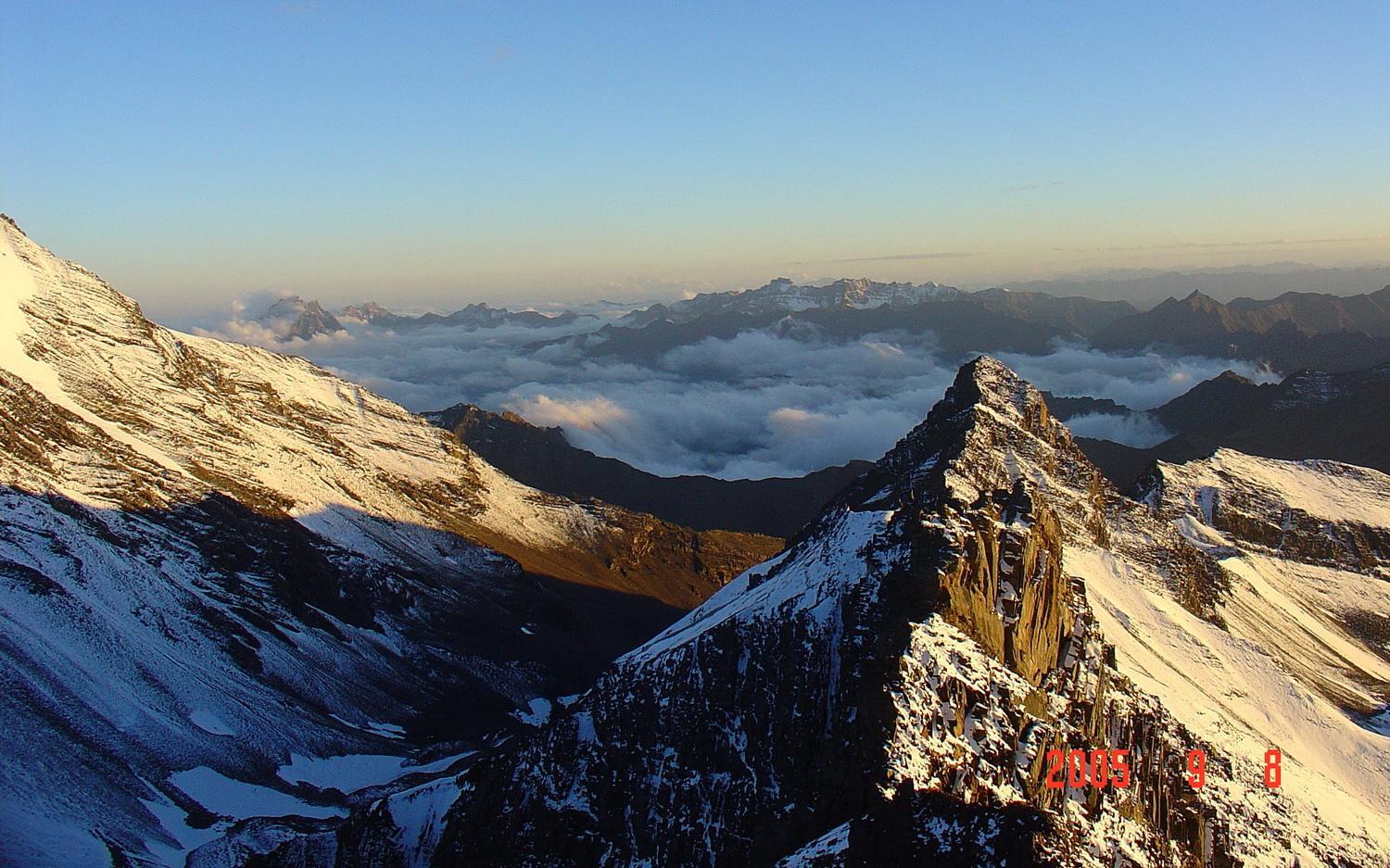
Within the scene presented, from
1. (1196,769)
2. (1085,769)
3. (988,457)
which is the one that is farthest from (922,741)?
(988,457)

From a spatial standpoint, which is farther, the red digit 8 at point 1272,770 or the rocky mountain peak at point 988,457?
the rocky mountain peak at point 988,457

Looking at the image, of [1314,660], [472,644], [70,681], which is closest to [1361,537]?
[1314,660]

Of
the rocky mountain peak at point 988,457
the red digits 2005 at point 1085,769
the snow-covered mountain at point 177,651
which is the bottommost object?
the snow-covered mountain at point 177,651

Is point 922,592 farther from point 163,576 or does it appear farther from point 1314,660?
point 163,576

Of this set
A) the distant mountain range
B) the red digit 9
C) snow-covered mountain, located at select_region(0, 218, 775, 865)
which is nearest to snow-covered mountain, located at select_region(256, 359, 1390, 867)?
the distant mountain range

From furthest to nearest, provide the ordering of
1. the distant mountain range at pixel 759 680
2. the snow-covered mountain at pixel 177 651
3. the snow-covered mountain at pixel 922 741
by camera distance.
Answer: the snow-covered mountain at pixel 177 651 → the distant mountain range at pixel 759 680 → the snow-covered mountain at pixel 922 741

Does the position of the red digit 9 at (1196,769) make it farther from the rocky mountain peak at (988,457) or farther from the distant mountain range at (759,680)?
the rocky mountain peak at (988,457)

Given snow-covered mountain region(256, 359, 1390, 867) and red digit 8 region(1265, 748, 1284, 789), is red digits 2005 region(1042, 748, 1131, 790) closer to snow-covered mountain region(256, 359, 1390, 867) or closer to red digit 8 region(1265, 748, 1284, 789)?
snow-covered mountain region(256, 359, 1390, 867)

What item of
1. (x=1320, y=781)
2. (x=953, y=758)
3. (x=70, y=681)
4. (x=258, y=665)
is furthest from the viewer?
(x=258, y=665)

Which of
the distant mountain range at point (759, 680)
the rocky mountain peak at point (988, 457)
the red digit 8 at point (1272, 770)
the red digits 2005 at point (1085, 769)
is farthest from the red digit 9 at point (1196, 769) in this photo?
the rocky mountain peak at point (988, 457)
